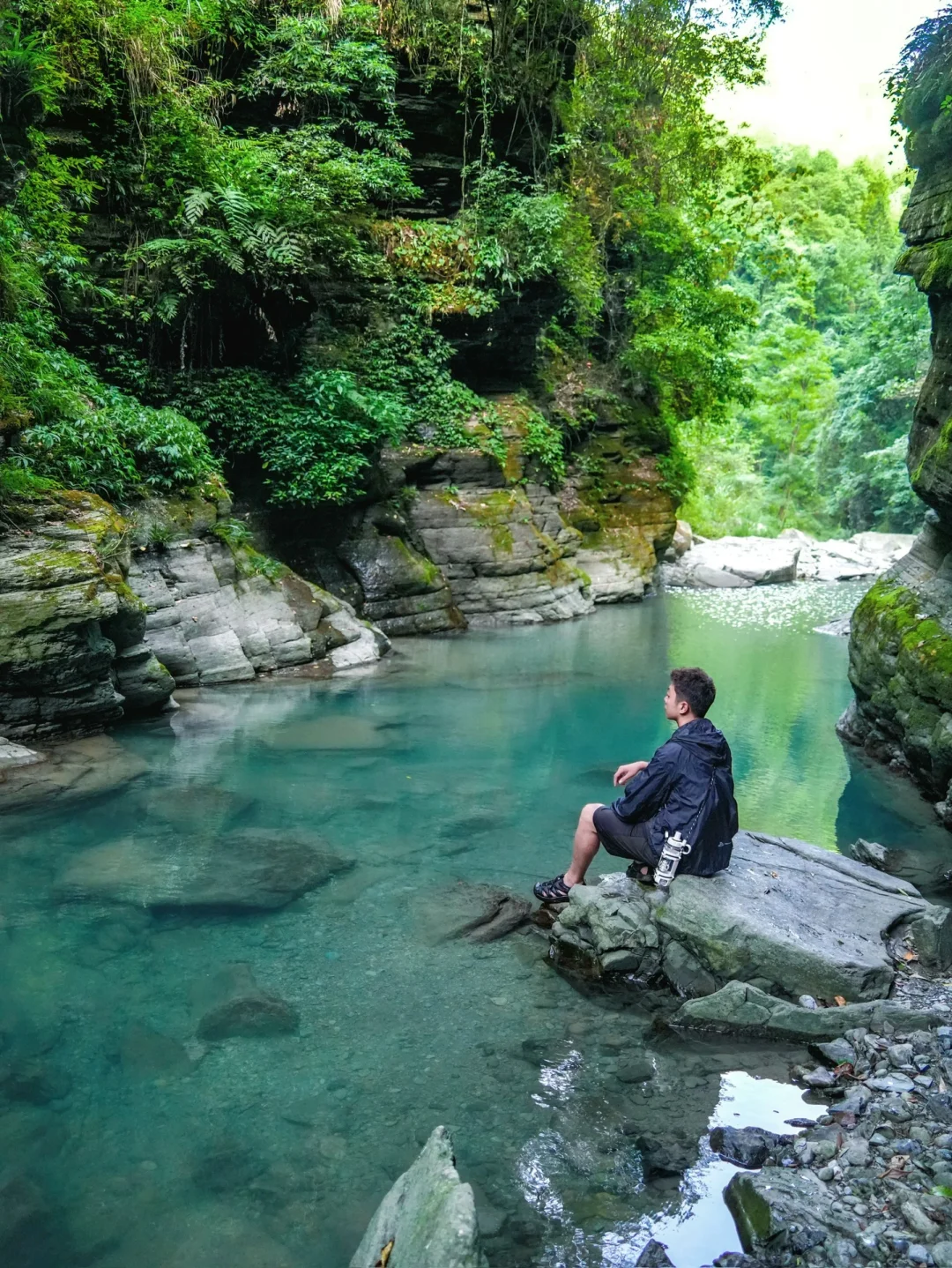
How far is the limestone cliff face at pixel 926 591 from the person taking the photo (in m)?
8.08

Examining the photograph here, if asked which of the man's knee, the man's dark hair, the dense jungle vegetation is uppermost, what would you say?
the dense jungle vegetation

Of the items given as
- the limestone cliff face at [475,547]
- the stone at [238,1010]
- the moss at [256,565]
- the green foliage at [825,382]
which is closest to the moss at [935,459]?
the stone at [238,1010]

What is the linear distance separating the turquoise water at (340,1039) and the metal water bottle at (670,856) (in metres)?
0.66

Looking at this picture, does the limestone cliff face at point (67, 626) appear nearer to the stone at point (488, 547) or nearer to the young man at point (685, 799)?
the young man at point (685, 799)

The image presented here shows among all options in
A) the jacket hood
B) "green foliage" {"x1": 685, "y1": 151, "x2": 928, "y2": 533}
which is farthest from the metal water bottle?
"green foliage" {"x1": 685, "y1": 151, "x2": 928, "y2": 533}

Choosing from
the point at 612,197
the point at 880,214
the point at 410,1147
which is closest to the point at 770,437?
the point at 880,214

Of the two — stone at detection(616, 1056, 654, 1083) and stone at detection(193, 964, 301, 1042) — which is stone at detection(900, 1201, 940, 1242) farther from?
stone at detection(193, 964, 301, 1042)

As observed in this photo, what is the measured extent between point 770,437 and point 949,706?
38028 millimetres

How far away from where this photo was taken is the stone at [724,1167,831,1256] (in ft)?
9.71

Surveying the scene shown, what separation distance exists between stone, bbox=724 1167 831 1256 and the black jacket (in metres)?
1.89

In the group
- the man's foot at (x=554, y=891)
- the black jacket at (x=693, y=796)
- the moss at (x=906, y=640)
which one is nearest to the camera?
the black jacket at (x=693, y=796)

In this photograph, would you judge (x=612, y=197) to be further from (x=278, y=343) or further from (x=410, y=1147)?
(x=410, y=1147)

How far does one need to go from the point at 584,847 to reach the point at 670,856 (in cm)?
65

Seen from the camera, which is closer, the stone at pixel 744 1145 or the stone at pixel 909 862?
the stone at pixel 744 1145
